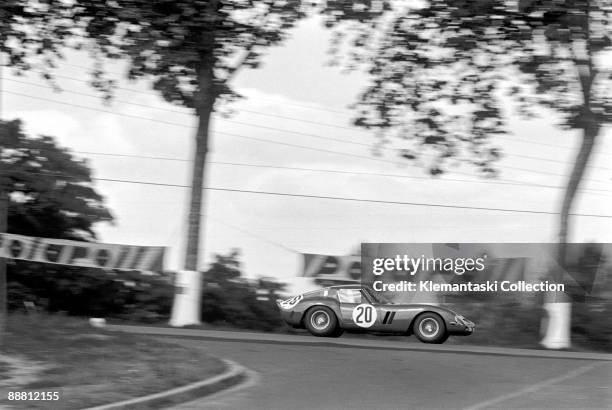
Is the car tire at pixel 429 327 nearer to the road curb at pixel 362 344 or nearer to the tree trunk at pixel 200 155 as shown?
the road curb at pixel 362 344

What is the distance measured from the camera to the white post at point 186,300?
1828 centimetres

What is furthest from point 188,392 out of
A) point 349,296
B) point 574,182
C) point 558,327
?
point 574,182

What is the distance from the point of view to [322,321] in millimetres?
14469

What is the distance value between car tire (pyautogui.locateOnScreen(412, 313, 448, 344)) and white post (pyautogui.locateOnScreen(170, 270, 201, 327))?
587 cm

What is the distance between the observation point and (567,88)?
638 inches

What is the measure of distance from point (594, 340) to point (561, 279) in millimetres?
1491

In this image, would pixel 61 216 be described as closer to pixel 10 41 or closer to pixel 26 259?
pixel 26 259

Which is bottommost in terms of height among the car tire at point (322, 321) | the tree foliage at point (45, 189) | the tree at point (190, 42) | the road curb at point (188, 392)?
the road curb at point (188, 392)

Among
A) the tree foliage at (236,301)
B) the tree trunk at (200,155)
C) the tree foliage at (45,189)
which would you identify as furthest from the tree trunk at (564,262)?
the tree foliage at (45,189)

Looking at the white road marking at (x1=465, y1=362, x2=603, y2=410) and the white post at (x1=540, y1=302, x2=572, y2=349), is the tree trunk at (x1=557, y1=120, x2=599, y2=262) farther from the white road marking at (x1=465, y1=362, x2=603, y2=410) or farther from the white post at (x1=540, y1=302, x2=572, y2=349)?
the white road marking at (x1=465, y1=362, x2=603, y2=410)

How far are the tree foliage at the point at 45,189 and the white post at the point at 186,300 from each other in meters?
4.63

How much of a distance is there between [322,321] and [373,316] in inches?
36.2

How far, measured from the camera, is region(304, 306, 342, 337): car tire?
14203mm

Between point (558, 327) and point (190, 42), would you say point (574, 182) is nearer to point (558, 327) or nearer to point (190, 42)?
point (558, 327)
